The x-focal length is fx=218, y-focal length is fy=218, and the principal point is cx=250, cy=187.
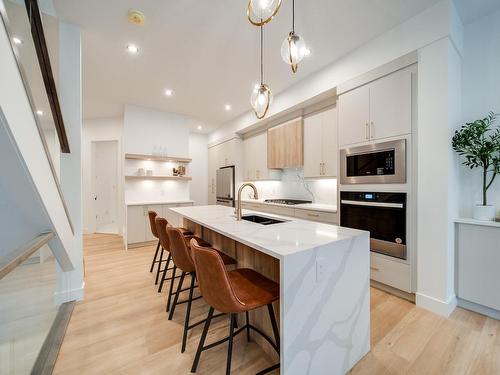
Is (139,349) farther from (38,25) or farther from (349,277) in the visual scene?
(38,25)

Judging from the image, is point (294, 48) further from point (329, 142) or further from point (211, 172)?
point (211, 172)

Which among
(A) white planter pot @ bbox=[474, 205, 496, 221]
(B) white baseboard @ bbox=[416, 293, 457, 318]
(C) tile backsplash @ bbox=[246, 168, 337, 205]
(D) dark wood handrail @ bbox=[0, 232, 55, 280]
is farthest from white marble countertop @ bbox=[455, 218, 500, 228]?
(D) dark wood handrail @ bbox=[0, 232, 55, 280]

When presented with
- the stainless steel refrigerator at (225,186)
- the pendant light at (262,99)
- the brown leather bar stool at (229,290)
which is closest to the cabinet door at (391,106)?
the pendant light at (262,99)

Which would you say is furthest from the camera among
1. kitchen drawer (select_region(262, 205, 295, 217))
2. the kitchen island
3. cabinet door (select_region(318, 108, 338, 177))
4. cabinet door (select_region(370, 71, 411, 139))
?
kitchen drawer (select_region(262, 205, 295, 217))

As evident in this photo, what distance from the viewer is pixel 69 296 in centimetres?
232

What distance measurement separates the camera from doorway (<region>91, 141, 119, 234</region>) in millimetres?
6039

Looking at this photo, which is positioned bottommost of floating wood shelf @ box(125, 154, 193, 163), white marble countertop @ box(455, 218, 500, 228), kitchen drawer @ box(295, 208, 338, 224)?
kitchen drawer @ box(295, 208, 338, 224)

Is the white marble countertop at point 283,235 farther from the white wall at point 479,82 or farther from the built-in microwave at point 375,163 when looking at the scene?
the white wall at point 479,82

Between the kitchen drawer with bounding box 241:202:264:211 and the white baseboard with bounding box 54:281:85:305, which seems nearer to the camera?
the white baseboard with bounding box 54:281:85:305

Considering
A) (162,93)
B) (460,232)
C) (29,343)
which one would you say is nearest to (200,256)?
(29,343)

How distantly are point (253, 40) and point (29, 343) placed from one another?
3.37 meters

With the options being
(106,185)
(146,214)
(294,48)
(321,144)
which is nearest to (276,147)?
(321,144)

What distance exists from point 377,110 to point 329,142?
86 centimetres

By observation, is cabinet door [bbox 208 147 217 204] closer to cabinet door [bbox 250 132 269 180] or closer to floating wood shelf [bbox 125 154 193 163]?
floating wood shelf [bbox 125 154 193 163]
